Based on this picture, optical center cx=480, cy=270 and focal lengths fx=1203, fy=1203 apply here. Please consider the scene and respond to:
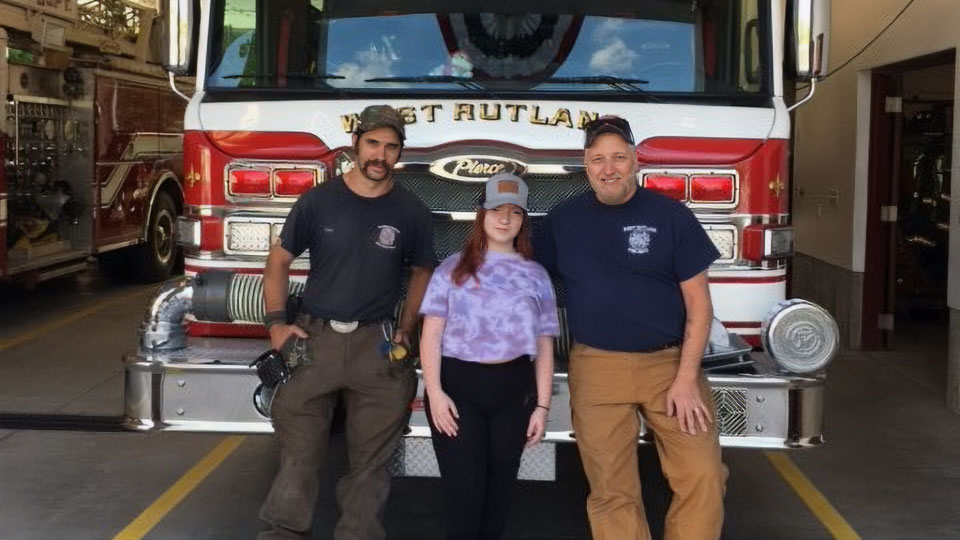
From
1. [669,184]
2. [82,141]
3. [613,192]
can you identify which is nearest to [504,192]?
[613,192]

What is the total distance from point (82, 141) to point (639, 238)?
8.64m

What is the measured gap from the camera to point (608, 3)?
4.96 m

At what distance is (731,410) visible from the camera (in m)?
4.25

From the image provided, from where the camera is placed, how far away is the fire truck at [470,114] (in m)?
4.73

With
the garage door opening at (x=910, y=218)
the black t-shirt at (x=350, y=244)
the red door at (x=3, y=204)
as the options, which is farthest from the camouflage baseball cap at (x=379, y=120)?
the red door at (x=3, y=204)

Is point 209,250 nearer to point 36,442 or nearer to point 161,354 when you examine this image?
point 161,354

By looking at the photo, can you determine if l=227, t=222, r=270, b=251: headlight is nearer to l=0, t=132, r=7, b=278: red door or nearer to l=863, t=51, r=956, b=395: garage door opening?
l=0, t=132, r=7, b=278: red door

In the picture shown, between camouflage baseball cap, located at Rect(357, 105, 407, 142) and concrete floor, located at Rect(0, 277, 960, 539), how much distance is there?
1884 mm

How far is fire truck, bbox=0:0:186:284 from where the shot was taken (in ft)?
32.8

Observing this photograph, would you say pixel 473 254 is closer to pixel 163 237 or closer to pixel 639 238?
pixel 639 238

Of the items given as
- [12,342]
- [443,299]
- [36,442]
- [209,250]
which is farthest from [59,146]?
[443,299]

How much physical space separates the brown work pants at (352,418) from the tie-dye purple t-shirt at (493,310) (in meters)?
0.39

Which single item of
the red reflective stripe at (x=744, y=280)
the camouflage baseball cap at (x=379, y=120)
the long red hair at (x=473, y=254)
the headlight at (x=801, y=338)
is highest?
the camouflage baseball cap at (x=379, y=120)

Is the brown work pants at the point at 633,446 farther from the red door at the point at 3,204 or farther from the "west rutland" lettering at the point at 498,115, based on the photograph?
the red door at the point at 3,204
